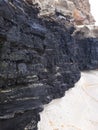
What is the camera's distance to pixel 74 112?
2834cm

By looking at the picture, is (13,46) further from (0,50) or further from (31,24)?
(31,24)

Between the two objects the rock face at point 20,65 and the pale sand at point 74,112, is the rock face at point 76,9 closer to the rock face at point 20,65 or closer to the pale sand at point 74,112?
the pale sand at point 74,112

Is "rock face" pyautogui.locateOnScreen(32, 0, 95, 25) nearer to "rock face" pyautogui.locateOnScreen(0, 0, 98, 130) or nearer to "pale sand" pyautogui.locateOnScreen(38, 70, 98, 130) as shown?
"pale sand" pyautogui.locateOnScreen(38, 70, 98, 130)

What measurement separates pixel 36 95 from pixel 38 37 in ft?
14.9

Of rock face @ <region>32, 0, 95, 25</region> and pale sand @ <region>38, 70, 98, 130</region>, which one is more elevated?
rock face @ <region>32, 0, 95, 25</region>

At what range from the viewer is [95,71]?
45.0 m

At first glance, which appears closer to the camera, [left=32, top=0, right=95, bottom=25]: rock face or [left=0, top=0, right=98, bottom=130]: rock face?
[left=0, top=0, right=98, bottom=130]: rock face

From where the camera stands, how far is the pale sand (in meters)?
25.3

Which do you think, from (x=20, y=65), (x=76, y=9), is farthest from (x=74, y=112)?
(x=76, y=9)

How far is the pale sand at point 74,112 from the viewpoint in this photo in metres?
25.3

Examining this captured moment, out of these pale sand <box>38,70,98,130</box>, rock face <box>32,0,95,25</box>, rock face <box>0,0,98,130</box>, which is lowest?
pale sand <box>38,70,98,130</box>

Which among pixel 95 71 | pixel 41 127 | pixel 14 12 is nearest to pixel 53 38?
pixel 41 127

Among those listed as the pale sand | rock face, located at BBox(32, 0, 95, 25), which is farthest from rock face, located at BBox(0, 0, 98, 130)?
rock face, located at BBox(32, 0, 95, 25)

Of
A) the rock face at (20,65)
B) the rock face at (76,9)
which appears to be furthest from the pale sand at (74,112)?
the rock face at (76,9)
